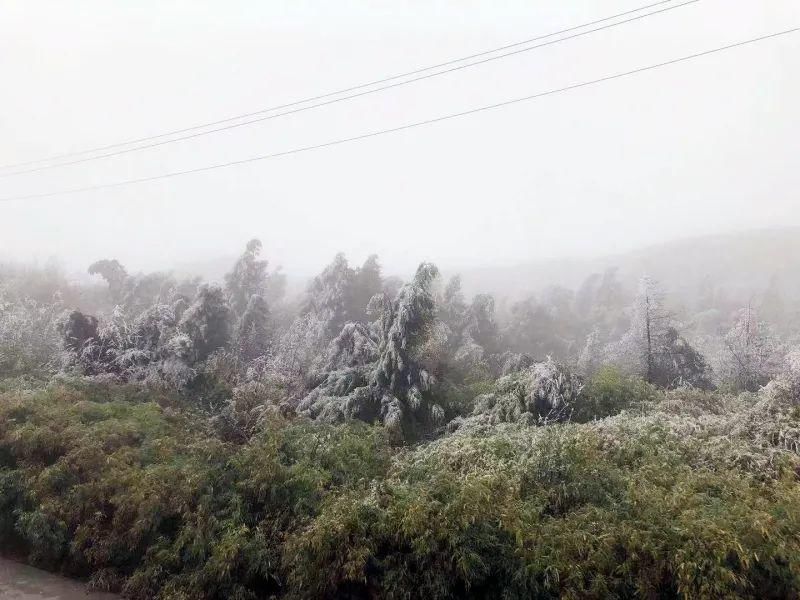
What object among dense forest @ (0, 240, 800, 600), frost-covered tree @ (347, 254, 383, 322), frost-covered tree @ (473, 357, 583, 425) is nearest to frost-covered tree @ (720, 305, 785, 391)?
dense forest @ (0, 240, 800, 600)

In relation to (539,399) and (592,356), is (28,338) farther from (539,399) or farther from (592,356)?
(592,356)

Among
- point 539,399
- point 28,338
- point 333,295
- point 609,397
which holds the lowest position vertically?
point 609,397

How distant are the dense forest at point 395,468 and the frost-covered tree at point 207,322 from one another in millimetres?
114

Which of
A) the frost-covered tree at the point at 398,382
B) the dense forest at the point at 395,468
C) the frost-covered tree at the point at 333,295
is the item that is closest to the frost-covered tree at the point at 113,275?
the dense forest at the point at 395,468

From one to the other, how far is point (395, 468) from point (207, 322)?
11882 mm

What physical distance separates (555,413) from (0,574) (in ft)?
38.0

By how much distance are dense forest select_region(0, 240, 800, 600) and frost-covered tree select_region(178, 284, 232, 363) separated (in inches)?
4.5

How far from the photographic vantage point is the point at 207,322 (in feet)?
58.6

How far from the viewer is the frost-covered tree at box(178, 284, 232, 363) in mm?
17453

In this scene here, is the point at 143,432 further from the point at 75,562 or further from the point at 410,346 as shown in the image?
the point at 410,346

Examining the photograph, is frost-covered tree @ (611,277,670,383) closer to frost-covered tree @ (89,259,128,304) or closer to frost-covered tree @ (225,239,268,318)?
frost-covered tree @ (225,239,268,318)

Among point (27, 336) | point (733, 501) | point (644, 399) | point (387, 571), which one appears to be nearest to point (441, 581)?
point (387, 571)

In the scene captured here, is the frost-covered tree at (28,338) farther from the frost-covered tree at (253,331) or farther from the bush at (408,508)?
the frost-covered tree at (253,331)

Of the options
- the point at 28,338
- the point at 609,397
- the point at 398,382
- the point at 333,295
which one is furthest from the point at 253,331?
the point at 609,397
